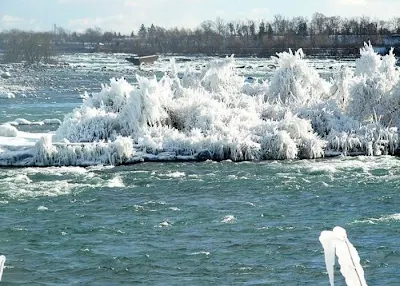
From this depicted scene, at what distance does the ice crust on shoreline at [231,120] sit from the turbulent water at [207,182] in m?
0.07

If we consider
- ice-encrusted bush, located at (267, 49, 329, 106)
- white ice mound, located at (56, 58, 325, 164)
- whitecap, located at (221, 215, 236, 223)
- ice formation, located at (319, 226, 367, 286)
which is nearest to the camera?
ice formation, located at (319, 226, 367, 286)

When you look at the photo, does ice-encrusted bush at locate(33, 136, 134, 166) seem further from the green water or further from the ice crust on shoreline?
the green water

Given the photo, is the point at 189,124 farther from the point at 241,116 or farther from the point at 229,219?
the point at 229,219

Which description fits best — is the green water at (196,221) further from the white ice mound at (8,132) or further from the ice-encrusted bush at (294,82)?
the ice-encrusted bush at (294,82)

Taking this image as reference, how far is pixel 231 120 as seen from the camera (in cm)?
3506

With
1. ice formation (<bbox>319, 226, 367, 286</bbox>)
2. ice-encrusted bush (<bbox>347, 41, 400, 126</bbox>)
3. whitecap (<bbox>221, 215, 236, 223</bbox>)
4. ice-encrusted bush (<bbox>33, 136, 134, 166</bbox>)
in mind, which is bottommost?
whitecap (<bbox>221, 215, 236, 223</bbox>)

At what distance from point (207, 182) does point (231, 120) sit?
829 cm

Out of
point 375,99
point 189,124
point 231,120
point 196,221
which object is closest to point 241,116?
point 231,120

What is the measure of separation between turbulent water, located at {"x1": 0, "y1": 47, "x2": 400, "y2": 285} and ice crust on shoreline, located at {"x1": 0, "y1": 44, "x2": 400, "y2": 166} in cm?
7

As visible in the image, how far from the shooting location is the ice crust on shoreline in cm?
3206

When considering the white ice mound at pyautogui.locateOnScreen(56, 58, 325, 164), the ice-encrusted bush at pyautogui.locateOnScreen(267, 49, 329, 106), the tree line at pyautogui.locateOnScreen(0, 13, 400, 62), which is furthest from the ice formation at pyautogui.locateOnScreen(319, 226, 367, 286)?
the tree line at pyautogui.locateOnScreen(0, 13, 400, 62)

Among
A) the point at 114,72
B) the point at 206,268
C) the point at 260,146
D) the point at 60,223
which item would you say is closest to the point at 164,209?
the point at 60,223

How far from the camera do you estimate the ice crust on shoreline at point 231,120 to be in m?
32.1

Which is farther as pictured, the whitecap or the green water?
the whitecap
